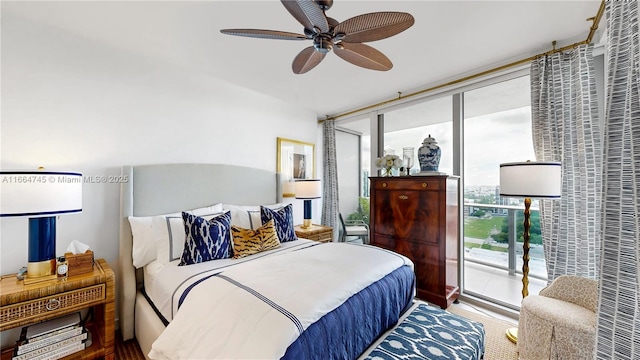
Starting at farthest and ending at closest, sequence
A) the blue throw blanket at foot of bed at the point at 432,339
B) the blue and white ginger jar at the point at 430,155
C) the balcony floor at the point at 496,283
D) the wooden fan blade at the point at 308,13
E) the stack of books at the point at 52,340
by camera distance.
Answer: the blue and white ginger jar at the point at 430,155 → the balcony floor at the point at 496,283 → the stack of books at the point at 52,340 → the blue throw blanket at foot of bed at the point at 432,339 → the wooden fan blade at the point at 308,13

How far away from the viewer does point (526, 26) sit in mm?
1951

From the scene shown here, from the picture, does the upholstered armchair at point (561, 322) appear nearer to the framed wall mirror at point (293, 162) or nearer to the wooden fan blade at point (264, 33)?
the wooden fan blade at point (264, 33)

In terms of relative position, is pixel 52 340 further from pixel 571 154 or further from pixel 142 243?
pixel 571 154

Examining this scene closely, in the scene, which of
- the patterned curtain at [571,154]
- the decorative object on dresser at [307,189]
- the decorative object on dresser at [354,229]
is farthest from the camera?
the decorative object on dresser at [354,229]

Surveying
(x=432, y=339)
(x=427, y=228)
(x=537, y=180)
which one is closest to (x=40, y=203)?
(x=432, y=339)

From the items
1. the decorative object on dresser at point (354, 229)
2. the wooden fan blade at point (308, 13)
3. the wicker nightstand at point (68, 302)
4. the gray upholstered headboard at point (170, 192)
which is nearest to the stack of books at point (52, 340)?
the wicker nightstand at point (68, 302)

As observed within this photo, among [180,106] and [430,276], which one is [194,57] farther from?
[430,276]

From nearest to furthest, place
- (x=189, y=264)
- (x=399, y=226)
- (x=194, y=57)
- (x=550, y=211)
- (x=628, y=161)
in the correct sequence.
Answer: (x=628, y=161) → (x=189, y=264) → (x=550, y=211) → (x=194, y=57) → (x=399, y=226)

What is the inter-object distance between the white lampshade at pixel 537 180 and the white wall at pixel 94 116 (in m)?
2.97

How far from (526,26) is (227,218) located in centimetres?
301

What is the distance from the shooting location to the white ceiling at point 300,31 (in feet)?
5.71

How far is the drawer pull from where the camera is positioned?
157cm

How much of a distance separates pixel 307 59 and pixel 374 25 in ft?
1.85

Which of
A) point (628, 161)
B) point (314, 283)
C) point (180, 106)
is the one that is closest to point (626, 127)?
point (628, 161)
